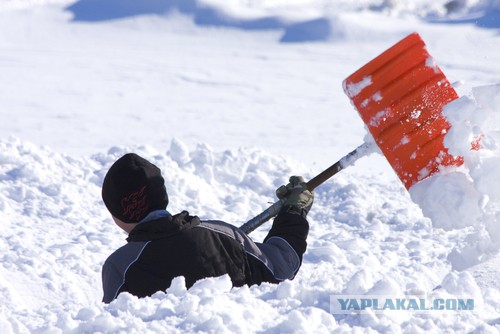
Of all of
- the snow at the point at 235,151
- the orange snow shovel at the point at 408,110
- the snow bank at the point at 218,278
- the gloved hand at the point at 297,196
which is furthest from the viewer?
the orange snow shovel at the point at 408,110

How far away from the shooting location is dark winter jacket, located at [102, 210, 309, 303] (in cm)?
230

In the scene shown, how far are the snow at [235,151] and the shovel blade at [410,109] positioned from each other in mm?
89

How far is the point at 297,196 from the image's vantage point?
2898mm

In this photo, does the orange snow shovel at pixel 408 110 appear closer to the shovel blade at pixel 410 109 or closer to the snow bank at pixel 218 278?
the shovel blade at pixel 410 109

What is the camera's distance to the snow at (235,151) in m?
2.35

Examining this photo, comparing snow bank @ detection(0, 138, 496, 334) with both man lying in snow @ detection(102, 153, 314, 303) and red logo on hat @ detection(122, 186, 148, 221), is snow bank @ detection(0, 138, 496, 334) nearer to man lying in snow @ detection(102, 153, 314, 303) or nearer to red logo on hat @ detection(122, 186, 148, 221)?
man lying in snow @ detection(102, 153, 314, 303)

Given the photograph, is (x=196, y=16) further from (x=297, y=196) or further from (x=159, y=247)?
(x=159, y=247)

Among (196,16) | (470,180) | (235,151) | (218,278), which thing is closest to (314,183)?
(470,180)

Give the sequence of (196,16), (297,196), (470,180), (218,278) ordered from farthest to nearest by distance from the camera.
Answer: (196,16), (470,180), (297,196), (218,278)

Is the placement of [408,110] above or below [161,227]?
above

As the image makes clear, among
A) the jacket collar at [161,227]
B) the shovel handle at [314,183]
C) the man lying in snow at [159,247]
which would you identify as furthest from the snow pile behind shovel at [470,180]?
the jacket collar at [161,227]

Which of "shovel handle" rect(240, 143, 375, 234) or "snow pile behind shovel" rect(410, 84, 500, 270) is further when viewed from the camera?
"shovel handle" rect(240, 143, 375, 234)

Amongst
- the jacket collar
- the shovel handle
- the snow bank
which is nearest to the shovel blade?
the shovel handle

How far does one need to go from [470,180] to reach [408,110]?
1.11ft
